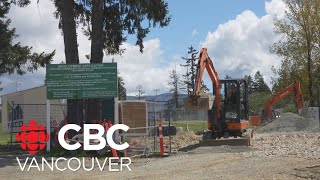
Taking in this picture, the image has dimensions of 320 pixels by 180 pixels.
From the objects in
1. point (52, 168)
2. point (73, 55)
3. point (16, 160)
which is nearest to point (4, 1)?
point (73, 55)

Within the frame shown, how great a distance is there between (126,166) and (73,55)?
31.1ft

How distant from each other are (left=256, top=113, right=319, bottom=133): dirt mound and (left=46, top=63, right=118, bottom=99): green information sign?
1945cm

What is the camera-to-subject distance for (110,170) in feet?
53.9

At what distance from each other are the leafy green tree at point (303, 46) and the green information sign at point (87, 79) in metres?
34.5

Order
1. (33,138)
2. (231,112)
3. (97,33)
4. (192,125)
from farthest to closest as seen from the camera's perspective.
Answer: (192,125) → (231,112) → (97,33) → (33,138)

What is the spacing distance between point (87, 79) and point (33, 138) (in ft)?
15.0

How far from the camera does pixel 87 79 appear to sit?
22031 mm

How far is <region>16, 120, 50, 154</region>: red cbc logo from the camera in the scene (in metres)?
23.5

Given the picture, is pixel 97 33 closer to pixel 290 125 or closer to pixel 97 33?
pixel 97 33

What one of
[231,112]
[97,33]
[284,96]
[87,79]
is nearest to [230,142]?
[231,112]

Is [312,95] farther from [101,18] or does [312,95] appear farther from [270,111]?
[101,18]

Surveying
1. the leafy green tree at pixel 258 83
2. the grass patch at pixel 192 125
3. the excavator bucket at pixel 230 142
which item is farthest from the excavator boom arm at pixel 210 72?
the leafy green tree at pixel 258 83

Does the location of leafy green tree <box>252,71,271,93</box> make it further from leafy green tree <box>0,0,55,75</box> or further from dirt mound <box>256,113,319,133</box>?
leafy green tree <box>0,0,55,75</box>

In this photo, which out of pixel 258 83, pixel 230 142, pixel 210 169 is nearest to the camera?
pixel 210 169
